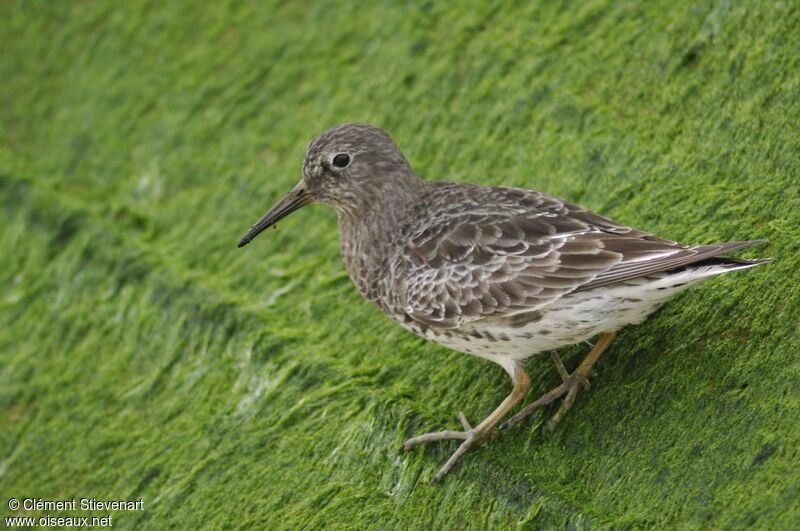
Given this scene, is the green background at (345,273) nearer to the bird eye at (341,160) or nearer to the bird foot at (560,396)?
the bird foot at (560,396)

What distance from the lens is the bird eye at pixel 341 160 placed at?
16.5 feet

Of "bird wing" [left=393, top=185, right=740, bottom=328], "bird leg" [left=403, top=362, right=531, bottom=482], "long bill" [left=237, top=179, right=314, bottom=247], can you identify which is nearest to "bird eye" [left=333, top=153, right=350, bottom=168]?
"long bill" [left=237, top=179, right=314, bottom=247]

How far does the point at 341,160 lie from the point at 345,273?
3.26 ft

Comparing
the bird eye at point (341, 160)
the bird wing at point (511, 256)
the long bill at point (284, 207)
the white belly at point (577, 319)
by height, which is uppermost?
the bird eye at point (341, 160)

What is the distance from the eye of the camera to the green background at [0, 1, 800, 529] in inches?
169

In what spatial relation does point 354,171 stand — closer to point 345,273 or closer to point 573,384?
point 345,273

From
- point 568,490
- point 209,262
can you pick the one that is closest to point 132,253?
point 209,262

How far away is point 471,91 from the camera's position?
639 centimetres

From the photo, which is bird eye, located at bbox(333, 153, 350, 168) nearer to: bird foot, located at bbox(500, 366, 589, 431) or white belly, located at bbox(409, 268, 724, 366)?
white belly, located at bbox(409, 268, 724, 366)

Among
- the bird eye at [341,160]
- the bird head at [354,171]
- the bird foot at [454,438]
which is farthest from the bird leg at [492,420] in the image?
the bird eye at [341,160]

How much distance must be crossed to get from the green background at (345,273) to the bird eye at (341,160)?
0.98 meters

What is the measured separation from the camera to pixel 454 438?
15.3ft

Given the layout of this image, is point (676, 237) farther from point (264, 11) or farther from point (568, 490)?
point (264, 11)

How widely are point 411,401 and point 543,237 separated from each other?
1.18 meters
